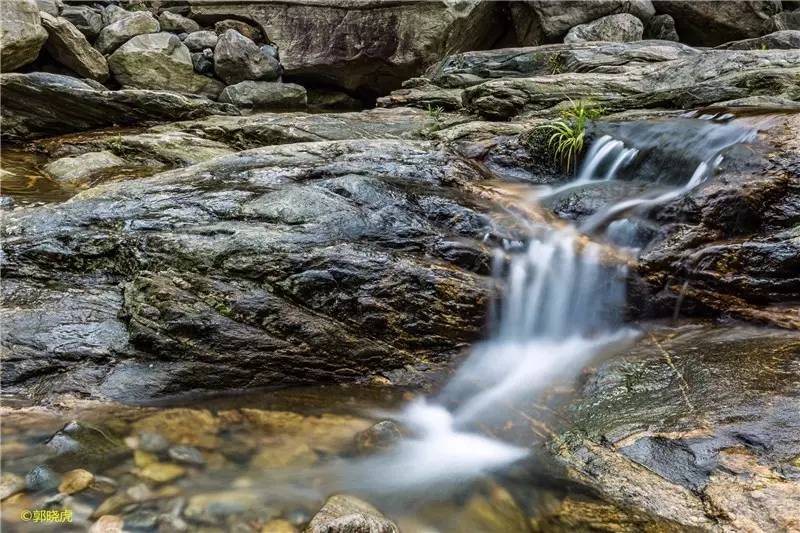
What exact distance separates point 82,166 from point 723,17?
48.1 ft

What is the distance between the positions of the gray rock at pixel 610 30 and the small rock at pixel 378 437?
1158 centimetres

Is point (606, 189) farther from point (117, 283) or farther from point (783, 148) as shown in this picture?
point (117, 283)

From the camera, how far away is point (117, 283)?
3998mm

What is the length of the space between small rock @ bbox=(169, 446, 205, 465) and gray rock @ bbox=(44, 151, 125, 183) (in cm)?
602

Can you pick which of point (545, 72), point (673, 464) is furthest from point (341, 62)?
point (673, 464)

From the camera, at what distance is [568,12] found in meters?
12.5

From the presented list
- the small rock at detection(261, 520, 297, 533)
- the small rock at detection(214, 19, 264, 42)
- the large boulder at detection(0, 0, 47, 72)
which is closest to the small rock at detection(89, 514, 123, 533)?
the small rock at detection(261, 520, 297, 533)

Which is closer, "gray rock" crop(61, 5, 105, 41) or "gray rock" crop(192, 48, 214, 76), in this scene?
"gray rock" crop(61, 5, 105, 41)

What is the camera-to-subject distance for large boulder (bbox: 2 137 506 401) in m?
3.49

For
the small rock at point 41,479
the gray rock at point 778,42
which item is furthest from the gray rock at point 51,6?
the gray rock at point 778,42

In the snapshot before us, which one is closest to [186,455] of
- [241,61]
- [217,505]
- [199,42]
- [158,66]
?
[217,505]

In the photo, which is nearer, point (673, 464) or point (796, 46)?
point (673, 464)

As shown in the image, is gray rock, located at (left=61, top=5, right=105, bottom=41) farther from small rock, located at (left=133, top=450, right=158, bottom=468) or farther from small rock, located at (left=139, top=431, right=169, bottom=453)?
small rock, located at (left=133, top=450, right=158, bottom=468)

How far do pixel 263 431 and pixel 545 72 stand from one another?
8870 millimetres
